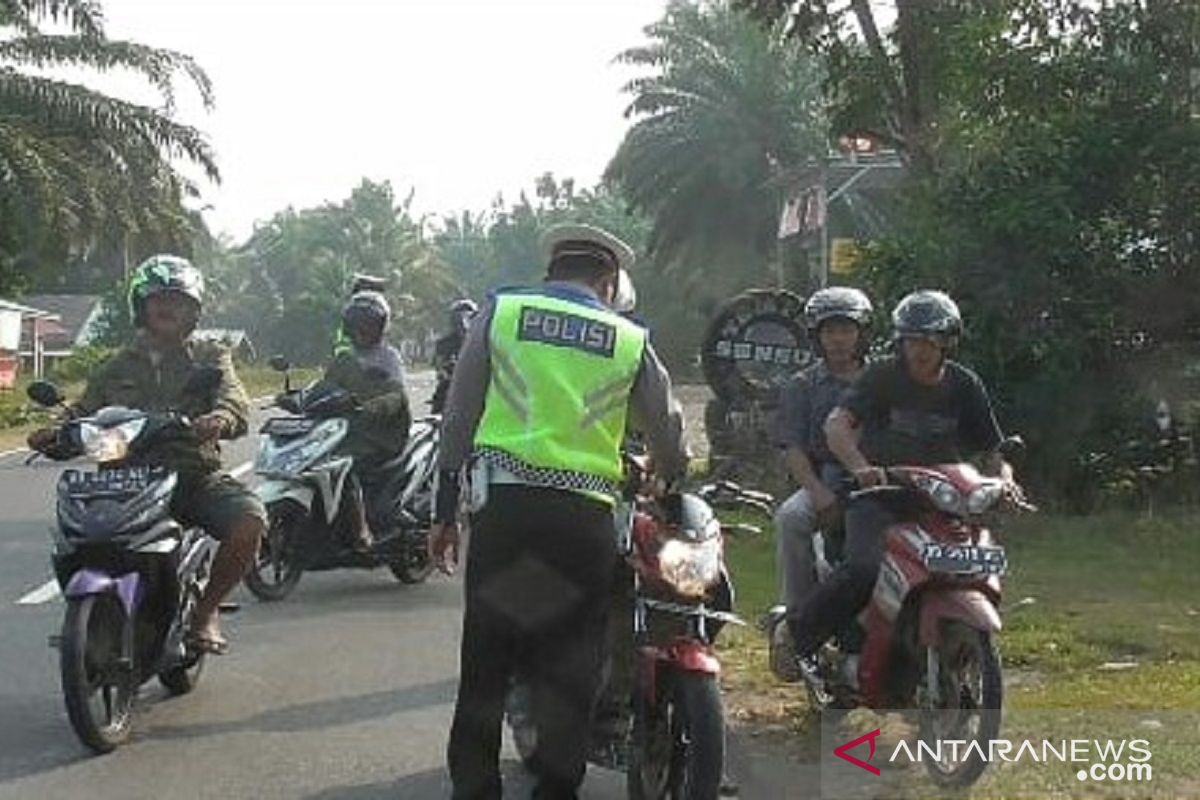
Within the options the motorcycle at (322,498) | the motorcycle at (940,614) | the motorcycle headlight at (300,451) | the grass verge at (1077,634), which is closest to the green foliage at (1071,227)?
the grass verge at (1077,634)

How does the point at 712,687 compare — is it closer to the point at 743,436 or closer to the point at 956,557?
the point at 956,557

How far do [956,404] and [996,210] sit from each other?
7.51 m

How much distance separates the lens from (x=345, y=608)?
33.6ft

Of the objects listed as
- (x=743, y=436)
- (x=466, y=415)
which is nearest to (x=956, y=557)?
(x=466, y=415)

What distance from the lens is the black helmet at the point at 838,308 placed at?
705cm

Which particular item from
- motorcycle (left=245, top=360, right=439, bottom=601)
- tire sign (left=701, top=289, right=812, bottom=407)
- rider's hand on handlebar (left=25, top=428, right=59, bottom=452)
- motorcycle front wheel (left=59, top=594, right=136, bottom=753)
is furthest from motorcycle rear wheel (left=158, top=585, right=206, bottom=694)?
tire sign (left=701, top=289, right=812, bottom=407)

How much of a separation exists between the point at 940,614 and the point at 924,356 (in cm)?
98

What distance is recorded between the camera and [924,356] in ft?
20.9

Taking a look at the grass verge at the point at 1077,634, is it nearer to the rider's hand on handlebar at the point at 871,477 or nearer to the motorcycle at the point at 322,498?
the rider's hand on handlebar at the point at 871,477

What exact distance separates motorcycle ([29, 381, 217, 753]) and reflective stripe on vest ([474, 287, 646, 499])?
203 cm

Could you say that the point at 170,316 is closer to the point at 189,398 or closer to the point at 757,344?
the point at 189,398

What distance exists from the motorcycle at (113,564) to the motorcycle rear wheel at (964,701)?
2.88 m

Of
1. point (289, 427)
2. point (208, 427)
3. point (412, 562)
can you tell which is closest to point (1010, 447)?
point (208, 427)

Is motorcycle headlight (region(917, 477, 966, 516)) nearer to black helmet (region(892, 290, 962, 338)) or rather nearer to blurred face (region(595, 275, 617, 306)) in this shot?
black helmet (region(892, 290, 962, 338))
